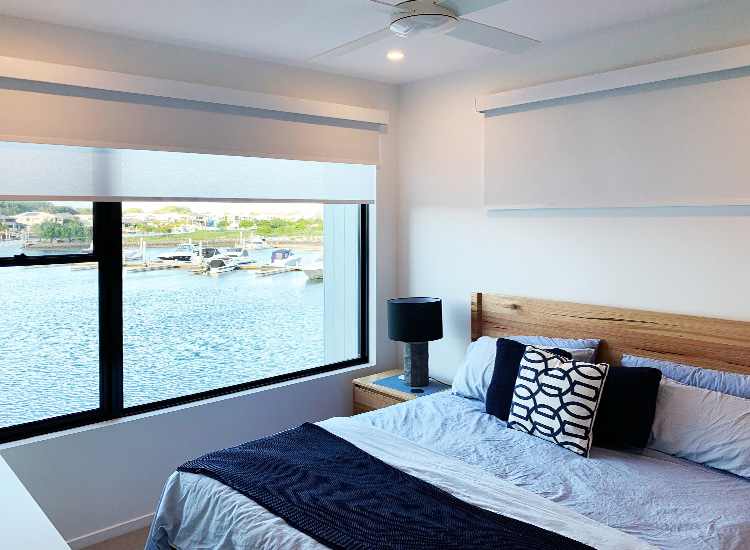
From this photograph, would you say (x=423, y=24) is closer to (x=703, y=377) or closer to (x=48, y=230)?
(x=703, y=377)

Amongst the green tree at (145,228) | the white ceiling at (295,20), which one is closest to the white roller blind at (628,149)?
the white ceiling at (295,20)

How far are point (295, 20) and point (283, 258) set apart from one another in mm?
1562

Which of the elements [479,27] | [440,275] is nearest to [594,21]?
[479,27]

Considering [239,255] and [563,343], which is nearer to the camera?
[563,343]

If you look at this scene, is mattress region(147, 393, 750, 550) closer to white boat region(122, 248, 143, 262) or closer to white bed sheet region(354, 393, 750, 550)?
white bed sheet region(354, 393, 750, 550)

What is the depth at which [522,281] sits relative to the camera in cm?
359

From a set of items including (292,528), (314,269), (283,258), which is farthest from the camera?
(314,269)

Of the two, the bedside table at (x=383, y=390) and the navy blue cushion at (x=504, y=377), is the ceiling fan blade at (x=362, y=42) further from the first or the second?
the bedside table at (x=383, y=390)

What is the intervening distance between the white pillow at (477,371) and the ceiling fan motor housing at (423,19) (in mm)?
1667

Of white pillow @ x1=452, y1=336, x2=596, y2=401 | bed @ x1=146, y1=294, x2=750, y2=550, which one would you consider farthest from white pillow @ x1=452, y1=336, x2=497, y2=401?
bed @ x1=146, y1=294, x2=750, y2=550

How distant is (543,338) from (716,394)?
0.95 m

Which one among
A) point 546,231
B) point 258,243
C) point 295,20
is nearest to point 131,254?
point 258,243

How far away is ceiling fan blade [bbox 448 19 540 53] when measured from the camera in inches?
90.8

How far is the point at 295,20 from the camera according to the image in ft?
9.37
